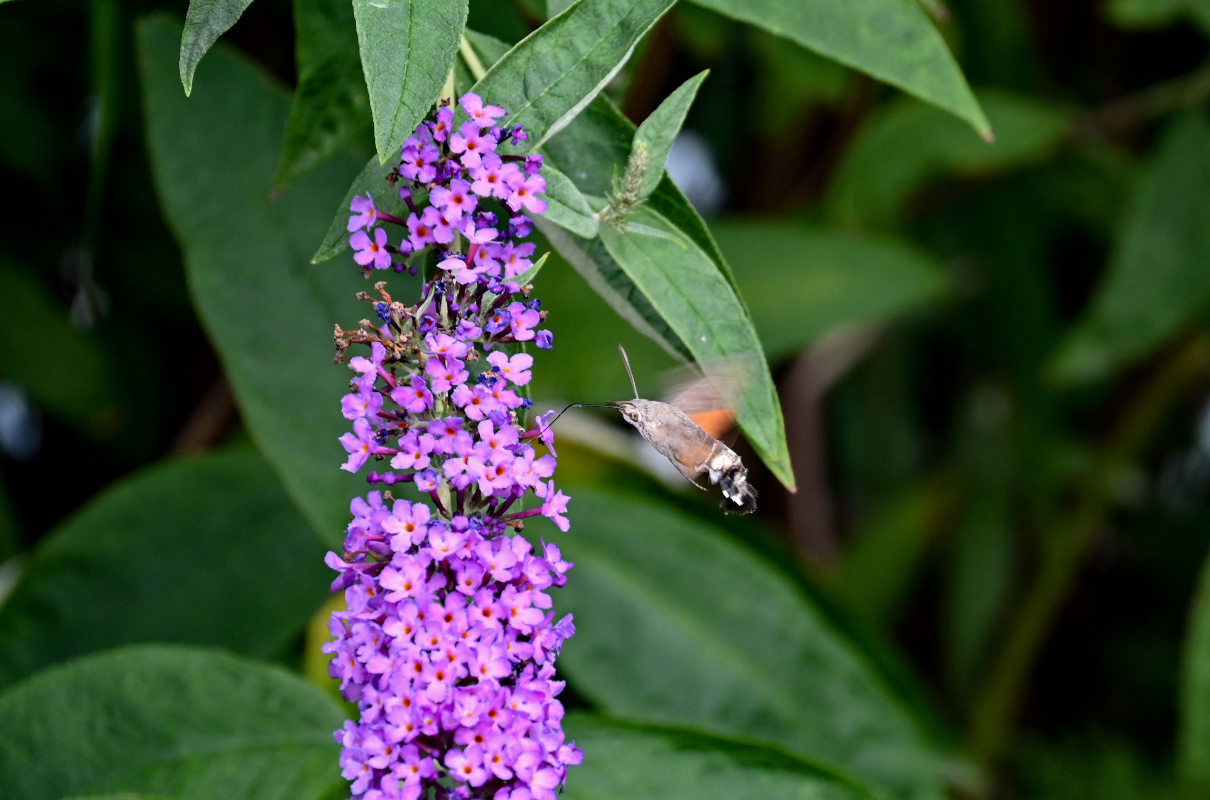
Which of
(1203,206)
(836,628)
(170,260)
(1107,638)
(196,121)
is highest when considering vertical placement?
(196,121)

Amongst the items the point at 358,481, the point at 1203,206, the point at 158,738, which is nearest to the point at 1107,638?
the point at 1203,206

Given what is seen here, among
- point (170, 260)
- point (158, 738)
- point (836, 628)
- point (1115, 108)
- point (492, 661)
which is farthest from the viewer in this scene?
point (1115, 108)

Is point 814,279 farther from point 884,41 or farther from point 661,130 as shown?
point 661,130

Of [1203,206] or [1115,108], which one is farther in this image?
[1115,108]

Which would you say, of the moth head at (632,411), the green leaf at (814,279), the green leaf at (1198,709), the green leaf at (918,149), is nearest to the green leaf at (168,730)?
the moth head at (632,411)

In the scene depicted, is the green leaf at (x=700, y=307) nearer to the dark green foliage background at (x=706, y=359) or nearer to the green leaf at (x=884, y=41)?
the dark green foliage background at (x=706, y=359)

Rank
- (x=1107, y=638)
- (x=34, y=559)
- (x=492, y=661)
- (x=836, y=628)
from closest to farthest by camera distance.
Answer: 1. (x=492, y=661)
2. (x=34, y=559)
3. (x=836, y=628)
4. (x=1107, y=638)

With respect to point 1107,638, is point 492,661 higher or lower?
higher

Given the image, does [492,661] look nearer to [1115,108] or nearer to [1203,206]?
[1203,206]
